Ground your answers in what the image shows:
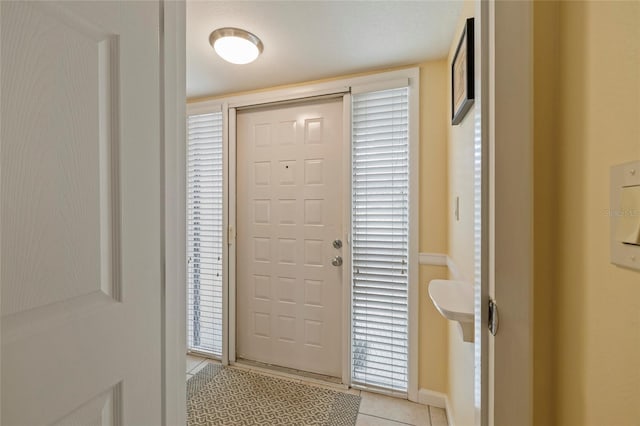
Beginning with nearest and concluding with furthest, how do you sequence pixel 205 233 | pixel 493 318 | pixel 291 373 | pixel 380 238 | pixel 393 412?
pixel 493 318, pixel 393 412, pixel 380 238, pixel 291 373, pixel 205 233

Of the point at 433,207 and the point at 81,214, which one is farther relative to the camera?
the point at 433,207

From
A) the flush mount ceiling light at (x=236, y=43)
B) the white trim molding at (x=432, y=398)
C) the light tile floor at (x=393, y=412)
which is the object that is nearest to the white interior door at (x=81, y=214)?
the flush mount ceiling light at (x=236, y=43)

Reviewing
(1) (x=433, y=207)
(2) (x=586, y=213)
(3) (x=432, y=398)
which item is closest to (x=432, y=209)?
(1) (x=433, y=207)

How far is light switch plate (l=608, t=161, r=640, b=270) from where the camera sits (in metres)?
0.41

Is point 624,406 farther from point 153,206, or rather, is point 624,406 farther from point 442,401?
point 442,401

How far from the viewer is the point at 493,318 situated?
0.66 meters

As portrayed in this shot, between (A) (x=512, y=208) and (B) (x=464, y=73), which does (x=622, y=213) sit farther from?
(B) (x=464, y=73)

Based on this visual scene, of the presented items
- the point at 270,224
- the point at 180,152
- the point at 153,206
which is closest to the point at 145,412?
the point at 153,206

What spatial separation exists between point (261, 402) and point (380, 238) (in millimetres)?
1405

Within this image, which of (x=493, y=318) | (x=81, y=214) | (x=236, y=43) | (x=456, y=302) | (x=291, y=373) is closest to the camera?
(x=81, y=214)

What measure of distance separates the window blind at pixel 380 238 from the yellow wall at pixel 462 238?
0.34 meters

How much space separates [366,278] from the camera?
2207 mm

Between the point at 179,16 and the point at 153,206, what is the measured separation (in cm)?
52

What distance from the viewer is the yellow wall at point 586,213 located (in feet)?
1.41
